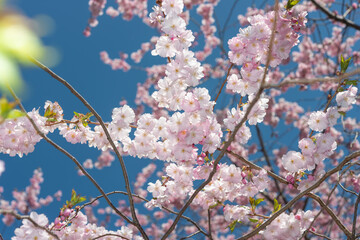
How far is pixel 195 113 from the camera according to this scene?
227 centimetres

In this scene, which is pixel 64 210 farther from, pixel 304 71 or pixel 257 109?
pixel 304 71

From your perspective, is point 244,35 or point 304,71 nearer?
point 244,35

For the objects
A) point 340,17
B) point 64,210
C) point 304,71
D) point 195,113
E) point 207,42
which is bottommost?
point 64,210

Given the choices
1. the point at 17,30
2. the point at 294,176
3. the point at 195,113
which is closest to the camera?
the point at 17,30

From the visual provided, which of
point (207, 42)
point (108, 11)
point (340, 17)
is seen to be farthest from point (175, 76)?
point (108, 11)

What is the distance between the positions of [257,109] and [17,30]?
1.95 m

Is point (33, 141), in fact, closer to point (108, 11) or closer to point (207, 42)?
point (207, 42)

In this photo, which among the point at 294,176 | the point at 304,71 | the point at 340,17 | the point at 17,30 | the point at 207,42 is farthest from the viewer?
the point at 207,42

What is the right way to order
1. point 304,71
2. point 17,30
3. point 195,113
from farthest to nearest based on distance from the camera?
point 304,71
point 195,113
point 17,30

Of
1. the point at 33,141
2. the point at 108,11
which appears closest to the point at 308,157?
the point at 33,141

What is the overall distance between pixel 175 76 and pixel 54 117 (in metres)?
0.87

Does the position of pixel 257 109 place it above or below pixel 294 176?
above

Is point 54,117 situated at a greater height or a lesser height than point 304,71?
lesser

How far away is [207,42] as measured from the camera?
10320 mm
